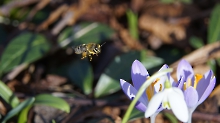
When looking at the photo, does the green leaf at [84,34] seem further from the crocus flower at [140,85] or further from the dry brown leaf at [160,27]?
the crocus flower at [140,85]

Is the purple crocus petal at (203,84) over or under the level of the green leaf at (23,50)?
under

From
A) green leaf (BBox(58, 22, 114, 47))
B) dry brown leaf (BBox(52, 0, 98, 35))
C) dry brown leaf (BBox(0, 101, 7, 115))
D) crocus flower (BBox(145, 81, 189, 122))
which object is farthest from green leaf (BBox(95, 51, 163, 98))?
crocus flower (BBox(145, 81, 189, 122))

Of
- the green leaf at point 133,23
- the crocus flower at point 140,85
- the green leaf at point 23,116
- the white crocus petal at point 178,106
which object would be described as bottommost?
the white crocus petal at point 178,106

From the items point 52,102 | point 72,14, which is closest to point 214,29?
point 72,14

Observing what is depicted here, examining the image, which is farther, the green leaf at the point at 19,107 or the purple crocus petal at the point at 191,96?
the green leaf at the point at 19,107

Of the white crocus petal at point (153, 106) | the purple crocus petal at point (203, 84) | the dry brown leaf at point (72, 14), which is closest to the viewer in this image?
the white crocus petal at point (153, 106)

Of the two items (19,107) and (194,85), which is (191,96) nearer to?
(194,85)

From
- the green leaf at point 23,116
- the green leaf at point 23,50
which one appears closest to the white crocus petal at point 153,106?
the green leaf at point 23,116
